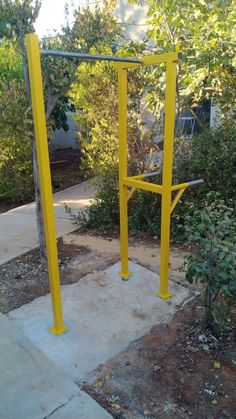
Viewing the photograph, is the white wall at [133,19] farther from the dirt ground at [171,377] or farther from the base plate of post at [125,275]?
the dirt ground at [171,377]

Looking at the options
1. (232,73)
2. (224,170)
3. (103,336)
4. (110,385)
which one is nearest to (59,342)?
(103,336)

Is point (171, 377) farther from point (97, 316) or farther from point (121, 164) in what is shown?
point (121, 164)

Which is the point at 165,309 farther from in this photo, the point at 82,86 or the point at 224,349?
the point at 82,86

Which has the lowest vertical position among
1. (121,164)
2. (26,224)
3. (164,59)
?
(26,224)

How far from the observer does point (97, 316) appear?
2693 mm

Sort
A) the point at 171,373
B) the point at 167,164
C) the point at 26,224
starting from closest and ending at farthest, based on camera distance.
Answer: the point at 171,373 < the point at 167,164 < the point at 26,224

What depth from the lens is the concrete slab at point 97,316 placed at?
230cm

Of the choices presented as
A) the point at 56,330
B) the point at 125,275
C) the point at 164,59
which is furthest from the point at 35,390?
→ the point at 164,59

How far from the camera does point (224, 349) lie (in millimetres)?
2303

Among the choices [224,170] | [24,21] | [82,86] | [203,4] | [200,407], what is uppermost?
[203,4]

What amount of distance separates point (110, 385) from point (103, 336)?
444 mm

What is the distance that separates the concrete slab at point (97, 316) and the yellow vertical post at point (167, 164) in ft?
0.68

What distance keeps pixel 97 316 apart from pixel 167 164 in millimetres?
1298

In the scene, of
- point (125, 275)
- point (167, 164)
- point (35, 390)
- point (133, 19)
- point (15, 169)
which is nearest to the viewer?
point (35, 390)
